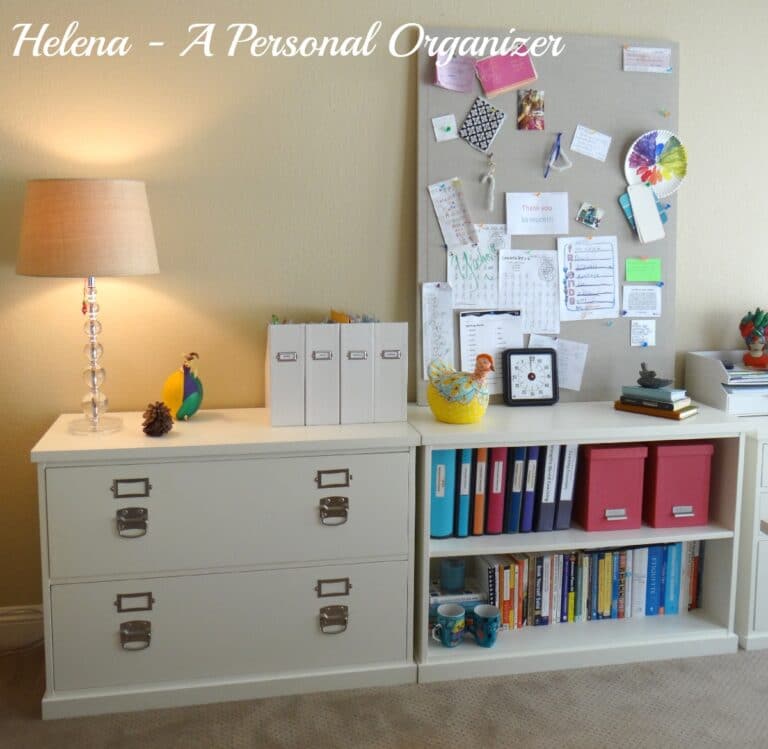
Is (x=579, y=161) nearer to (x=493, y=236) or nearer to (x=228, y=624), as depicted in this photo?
(x=493, y=236)

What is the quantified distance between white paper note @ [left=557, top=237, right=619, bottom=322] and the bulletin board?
0.02m

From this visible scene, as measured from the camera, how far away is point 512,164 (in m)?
2.75

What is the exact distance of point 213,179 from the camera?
8.55 feet

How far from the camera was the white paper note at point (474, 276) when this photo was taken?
2.74m

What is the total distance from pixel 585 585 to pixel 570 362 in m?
0.68

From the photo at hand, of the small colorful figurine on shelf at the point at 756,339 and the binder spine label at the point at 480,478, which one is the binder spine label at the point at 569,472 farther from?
the small colorful figurine on shelf at the point at 756,339

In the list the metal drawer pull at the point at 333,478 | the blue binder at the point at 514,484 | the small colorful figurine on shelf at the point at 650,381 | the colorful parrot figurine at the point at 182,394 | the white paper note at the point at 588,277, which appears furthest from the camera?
the white paper note at the point at 588,277

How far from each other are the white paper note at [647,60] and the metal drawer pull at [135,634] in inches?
83.0

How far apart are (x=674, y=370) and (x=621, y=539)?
0.67 metres

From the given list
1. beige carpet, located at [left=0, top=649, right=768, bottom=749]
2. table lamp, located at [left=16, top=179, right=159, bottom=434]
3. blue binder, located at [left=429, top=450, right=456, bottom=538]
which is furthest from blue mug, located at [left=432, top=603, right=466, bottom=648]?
table lamp, located at [left=16, top=179, right=159, bottom=434]

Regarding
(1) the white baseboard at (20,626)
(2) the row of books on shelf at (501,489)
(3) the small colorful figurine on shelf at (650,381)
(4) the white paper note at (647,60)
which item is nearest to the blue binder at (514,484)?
(2) the row of books on shelf at (501,489)

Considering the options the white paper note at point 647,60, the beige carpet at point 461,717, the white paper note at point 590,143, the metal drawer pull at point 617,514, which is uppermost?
the white paper note at point 647,60

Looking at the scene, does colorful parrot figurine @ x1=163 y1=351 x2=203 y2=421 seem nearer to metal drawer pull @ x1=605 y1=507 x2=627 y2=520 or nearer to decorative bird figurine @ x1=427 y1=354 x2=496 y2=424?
decorative bird figurine @ x1=427 y1=354 x2=496 y2=424

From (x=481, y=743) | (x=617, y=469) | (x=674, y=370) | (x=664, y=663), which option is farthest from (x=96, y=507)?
(x=674, y=370)
